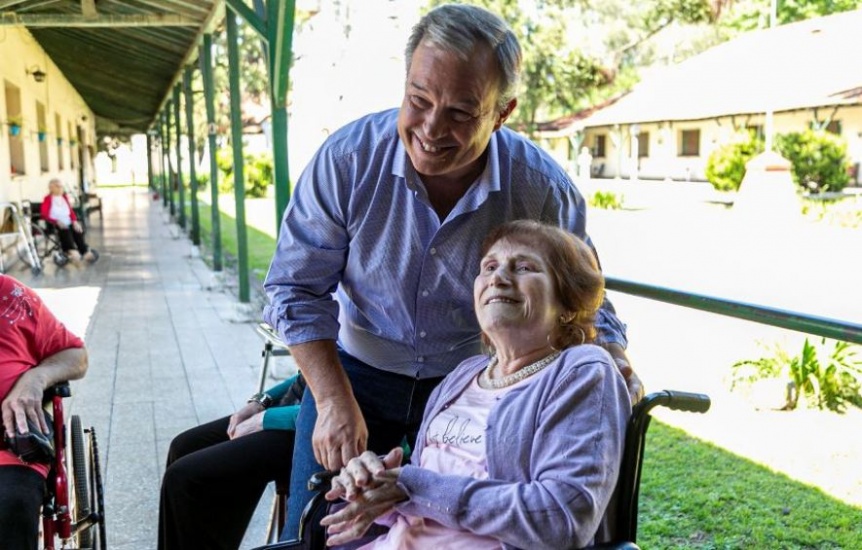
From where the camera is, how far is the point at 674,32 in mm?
45312

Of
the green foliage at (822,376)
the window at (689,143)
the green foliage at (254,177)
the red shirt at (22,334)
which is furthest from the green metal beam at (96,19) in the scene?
the window at (689,143)

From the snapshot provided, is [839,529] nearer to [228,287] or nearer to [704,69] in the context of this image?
[228,287]

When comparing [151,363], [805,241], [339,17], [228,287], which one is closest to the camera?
[151,363]

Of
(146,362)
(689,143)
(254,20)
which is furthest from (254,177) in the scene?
(254,20)

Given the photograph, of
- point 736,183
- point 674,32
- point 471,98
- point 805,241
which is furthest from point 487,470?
point 674,32

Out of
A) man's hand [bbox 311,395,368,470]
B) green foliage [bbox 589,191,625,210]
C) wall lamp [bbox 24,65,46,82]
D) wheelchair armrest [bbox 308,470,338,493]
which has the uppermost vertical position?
wall lamp [bbox 24,65,46,82]

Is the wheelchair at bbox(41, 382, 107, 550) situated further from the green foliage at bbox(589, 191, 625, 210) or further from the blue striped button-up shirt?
the green foliage at bbox(589, 191, 625, 210)

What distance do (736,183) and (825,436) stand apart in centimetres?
2037

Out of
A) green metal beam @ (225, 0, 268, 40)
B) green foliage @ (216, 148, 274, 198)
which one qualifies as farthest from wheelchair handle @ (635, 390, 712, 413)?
green foliage @ (216, 148, 274, 198)

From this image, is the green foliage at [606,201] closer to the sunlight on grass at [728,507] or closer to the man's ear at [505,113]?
the sunlight on grass at [728,507]

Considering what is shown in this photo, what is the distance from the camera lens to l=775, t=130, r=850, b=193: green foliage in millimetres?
22375

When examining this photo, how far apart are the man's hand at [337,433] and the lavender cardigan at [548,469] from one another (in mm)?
230

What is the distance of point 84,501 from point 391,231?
1.17 metres

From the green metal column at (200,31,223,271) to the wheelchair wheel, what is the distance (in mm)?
7104
